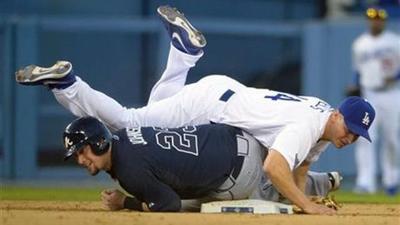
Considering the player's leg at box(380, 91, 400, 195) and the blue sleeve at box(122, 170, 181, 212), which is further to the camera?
the player's leg at box(380, 91, 400, 195)

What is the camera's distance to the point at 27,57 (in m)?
17.6

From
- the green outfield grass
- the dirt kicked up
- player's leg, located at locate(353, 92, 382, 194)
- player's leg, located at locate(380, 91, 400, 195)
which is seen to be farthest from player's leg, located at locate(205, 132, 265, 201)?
player's leg, located at locate(380, 91, 400, 195)

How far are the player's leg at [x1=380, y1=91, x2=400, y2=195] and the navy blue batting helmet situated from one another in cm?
745

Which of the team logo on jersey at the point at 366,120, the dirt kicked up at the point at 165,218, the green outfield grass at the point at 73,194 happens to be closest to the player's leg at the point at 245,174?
the dirt kicked up at the point at 165,218

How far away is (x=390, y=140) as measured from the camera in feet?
51.7

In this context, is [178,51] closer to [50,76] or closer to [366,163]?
[50,76]

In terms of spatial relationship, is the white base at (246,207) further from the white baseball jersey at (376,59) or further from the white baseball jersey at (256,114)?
the white baseball jersey at (376,59)

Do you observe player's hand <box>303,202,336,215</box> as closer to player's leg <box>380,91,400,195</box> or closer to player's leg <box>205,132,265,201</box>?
player's leg <box>205,132,265,201</box>

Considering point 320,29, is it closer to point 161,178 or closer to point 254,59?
point 254,59

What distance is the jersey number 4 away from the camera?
859cm

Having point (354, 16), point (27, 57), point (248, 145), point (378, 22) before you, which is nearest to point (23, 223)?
point (248, 145)

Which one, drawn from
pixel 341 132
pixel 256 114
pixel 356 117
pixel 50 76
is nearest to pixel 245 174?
pixel 256 114

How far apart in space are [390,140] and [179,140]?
7.47 m

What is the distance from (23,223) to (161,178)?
93cm
